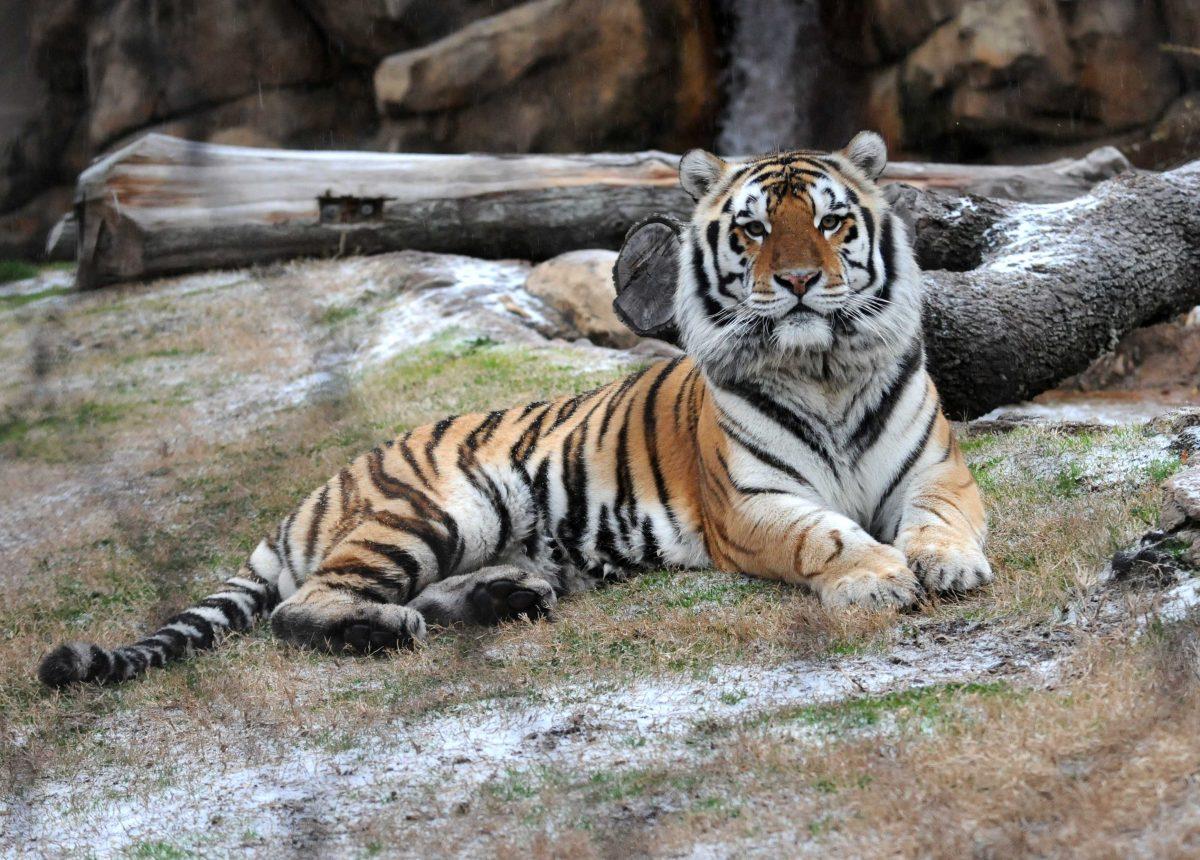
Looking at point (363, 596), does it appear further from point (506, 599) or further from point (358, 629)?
point (506, 599)

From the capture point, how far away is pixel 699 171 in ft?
15.2

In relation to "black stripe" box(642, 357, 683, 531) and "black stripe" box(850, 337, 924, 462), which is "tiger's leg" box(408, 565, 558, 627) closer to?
"black stripe" box(642, 357, 683, 531)

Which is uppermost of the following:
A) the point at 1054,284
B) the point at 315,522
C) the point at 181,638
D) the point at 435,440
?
the point at 1054,284

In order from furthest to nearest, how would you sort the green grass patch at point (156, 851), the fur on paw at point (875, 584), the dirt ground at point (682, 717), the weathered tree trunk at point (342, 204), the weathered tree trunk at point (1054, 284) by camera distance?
the weathered tree trunk at point (342, 204) → the weathered tree trunk at point (1054, 284) → the fur on paw at point (875, 584) → the green grass patch at point (156, 851) → the dirt ground at point (682, 717)

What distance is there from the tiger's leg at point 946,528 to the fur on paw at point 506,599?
1.25 m

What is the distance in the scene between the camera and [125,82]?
626 inches

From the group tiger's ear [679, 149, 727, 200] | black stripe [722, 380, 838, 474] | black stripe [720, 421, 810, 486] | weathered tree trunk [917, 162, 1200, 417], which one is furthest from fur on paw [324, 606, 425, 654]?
weathered tree trunk [917, 162, 1200, 417]

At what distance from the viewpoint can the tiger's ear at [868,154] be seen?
177 inches

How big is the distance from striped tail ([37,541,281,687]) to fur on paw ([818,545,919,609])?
7.12 ft

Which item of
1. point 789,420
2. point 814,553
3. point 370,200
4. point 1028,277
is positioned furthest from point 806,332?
point 370,200

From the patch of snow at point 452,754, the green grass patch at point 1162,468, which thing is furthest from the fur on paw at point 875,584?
the green grass patch at point 1162,468

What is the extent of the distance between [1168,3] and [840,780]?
41.7ft

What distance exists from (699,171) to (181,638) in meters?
2.46

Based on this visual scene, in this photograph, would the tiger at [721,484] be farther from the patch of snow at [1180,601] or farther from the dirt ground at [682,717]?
the patch of snow at [1180,601]
